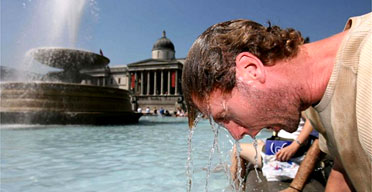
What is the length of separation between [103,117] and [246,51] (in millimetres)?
12344

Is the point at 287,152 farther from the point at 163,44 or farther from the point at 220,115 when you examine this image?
the point at 163,44

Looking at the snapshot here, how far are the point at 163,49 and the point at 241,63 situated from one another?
6127cm

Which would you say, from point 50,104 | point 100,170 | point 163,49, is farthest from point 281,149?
point 163,49

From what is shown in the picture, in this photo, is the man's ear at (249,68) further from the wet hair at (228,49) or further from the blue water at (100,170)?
the blue water at (100,170)

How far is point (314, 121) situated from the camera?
150 cm

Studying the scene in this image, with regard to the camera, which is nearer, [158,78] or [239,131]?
[239,131]

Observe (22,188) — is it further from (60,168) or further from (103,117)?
(103,117)

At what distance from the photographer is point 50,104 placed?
11672mm

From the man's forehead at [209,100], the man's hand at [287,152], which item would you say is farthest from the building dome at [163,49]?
the man's forehead at [209,100]

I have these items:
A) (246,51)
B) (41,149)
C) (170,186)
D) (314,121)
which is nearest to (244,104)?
(246,51)

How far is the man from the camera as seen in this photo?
103 centimetres

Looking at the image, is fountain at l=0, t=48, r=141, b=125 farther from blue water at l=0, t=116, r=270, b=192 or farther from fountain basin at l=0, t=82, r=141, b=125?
blue water at l=0, t=116, r=270, b=192

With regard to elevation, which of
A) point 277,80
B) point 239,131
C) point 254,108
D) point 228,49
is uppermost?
point 228,49

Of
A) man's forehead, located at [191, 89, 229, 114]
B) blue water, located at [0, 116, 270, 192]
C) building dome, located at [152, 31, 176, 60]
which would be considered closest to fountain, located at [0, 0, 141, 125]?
blue water, located at [0, 116, 270, 192]
